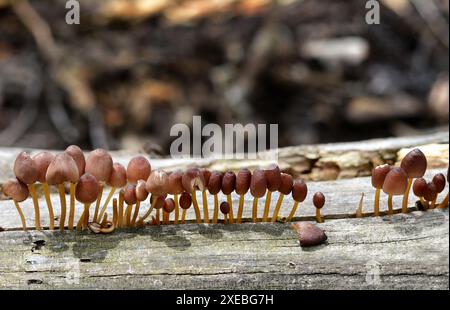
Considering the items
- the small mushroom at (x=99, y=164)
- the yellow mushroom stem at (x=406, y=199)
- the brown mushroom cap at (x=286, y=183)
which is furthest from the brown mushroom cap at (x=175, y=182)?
the yellow mushroom stem at (x=406, y=199)

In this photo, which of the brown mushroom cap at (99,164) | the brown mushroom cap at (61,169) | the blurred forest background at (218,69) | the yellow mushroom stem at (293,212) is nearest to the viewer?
the brown mushroom cap at (61,169)

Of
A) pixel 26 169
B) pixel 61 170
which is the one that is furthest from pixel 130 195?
pixel 26 169

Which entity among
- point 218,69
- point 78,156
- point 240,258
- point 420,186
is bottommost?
point 240,258

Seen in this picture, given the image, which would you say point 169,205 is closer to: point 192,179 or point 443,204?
point 192,179

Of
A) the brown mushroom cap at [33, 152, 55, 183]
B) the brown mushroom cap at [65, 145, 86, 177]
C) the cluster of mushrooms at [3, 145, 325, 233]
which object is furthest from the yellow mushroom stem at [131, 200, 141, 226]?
the brown mushroom cap at [33, 152, 55, 183]

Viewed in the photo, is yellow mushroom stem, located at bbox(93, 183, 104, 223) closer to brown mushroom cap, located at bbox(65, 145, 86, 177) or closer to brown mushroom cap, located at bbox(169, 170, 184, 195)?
brown mushroom cap, located at bbox(65, 145, 86, 177)

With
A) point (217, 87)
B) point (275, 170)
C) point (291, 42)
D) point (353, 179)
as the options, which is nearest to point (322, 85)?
point (291, 42)

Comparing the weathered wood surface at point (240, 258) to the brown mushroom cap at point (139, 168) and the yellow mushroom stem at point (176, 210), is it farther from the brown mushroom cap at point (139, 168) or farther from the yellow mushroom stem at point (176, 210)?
the brown mushroom cap at point (139, 168)
